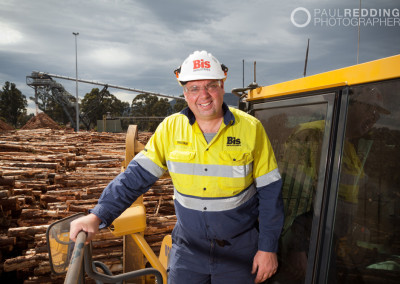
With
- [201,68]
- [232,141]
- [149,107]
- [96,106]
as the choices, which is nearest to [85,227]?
[232,141]

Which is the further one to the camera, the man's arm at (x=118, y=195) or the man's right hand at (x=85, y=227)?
the man's arm at (x=118, y=195)

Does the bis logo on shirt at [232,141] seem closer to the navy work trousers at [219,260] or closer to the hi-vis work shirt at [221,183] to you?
the hi-vis work shirt at [221,183]

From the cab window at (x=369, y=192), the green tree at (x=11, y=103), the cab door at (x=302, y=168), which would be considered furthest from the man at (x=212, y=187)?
the green tree at (x=11, y=103)

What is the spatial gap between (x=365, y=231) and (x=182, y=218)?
1.11 metres

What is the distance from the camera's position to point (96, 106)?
1646 inches

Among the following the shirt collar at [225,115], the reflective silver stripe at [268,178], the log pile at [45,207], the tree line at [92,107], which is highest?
the tree line at [92,107]

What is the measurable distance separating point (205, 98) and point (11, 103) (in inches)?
2041

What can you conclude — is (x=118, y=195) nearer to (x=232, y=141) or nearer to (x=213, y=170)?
(x=213, y=170)

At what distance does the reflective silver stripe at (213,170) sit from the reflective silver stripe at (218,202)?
0.48ft

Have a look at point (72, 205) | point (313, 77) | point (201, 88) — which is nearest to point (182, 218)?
point (201, 88)

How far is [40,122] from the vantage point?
34156 mm

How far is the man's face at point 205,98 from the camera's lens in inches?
76.5

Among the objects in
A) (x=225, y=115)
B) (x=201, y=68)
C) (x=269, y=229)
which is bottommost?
(x=269, y=229)

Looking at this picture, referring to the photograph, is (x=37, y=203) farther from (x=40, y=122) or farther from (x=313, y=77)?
(x=40, y=122)
